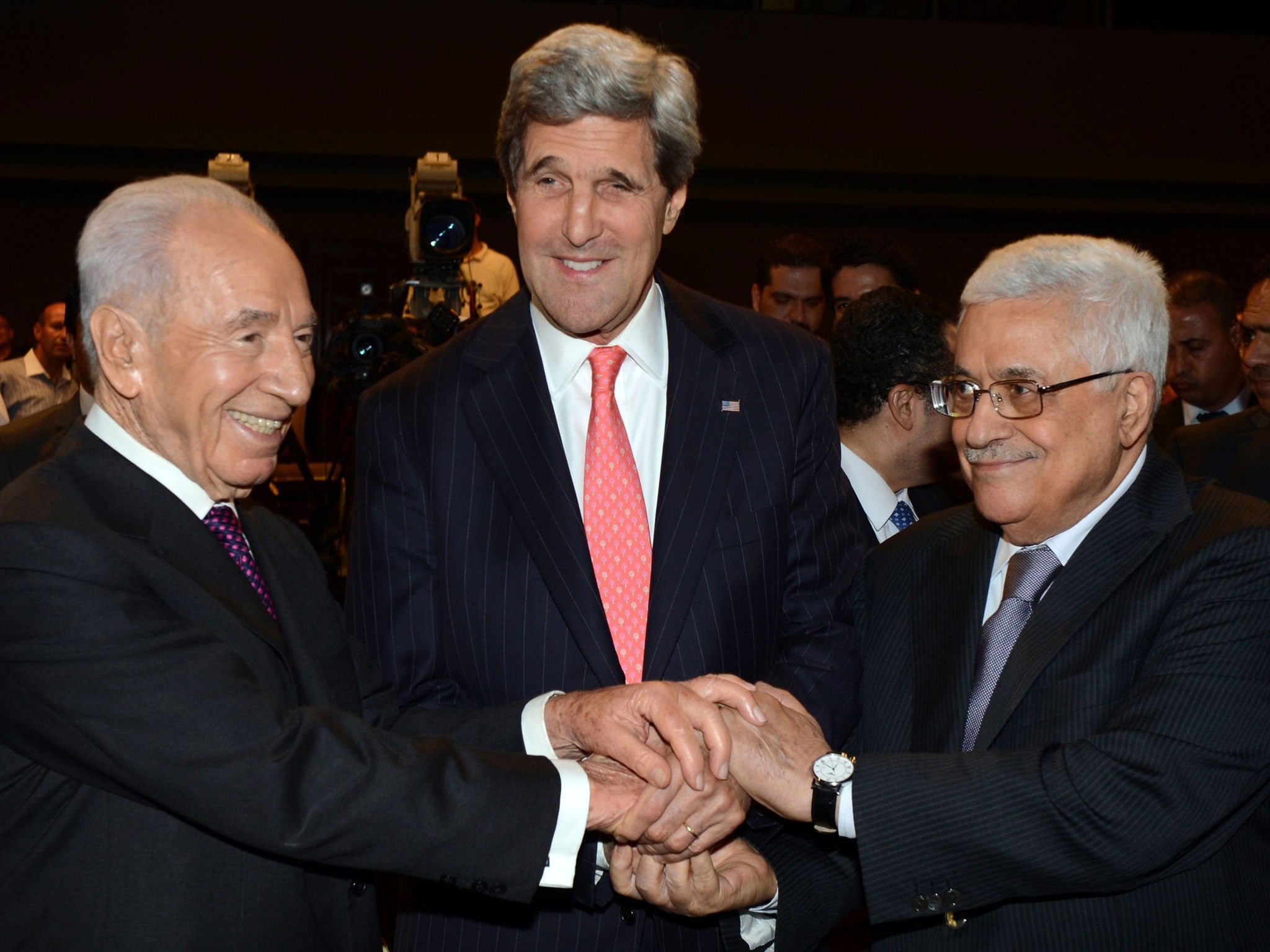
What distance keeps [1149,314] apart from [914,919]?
3.16 feet

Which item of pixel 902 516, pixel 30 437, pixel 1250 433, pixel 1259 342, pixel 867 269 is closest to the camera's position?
pixel 902 516

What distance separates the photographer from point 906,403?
305cm

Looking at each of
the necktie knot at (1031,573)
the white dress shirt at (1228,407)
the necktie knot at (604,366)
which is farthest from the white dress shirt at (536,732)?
the white dress shirt at (1228,407)

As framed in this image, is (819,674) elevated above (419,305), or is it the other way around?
(419,305)

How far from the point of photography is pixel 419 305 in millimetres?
4027

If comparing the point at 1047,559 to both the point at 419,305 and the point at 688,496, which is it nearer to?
the point at 688,496

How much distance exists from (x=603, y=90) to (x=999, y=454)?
2.72 ft

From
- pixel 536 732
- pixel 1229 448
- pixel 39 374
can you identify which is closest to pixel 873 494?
pixel 536 732

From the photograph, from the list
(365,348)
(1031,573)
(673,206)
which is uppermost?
(673,206)

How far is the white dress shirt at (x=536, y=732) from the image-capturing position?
159 cm

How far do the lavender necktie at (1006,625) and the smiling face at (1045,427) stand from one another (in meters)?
0.06

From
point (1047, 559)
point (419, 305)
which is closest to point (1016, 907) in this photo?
point (1047, 559)

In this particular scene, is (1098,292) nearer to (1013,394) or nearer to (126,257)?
(1013,394)

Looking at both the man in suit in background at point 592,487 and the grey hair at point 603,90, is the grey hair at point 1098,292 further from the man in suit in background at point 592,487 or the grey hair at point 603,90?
the grey hair at point 603,90
